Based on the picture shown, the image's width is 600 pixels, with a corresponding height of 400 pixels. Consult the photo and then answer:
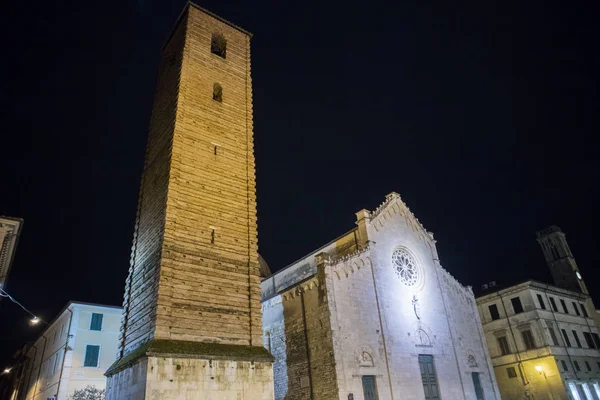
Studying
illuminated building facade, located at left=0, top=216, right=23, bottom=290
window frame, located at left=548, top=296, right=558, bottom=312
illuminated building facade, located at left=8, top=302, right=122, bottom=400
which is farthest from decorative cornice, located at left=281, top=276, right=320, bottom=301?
window frame, located at left=548, top=296, right=558, bottom=312

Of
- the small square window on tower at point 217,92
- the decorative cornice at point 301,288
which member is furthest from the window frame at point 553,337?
the small square window on tower at point 217,92

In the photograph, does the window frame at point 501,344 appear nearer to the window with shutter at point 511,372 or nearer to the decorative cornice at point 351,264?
the window with shutter at point 511,372

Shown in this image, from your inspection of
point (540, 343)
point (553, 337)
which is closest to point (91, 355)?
point (540, 343)

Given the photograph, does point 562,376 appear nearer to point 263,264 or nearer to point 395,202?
point 395,202

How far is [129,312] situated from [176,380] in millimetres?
4800

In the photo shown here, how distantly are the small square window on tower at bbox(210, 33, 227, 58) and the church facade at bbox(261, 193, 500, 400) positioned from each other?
42.8 feet

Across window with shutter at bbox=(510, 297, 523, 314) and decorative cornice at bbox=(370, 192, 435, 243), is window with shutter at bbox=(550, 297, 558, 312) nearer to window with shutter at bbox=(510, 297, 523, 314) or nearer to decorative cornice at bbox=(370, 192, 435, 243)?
window with shutter at bbox=(510, 297, 523, 314)

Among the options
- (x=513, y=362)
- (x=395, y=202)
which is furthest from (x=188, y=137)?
(x=513, y=362)

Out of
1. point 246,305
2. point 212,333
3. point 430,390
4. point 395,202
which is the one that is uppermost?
point 395,202

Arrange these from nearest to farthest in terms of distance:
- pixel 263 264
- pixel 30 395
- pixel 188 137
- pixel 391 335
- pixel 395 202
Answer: pixel 188 137
pixel 391 335
pixel 395 202
pixel 30 395
pixel 263 264

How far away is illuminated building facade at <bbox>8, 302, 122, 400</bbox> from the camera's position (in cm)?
2634

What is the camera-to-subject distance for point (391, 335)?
25.0 meters

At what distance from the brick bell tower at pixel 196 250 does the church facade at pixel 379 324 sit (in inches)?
301

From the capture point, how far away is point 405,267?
29.5 meters
